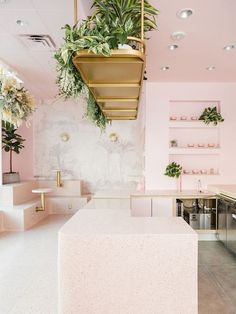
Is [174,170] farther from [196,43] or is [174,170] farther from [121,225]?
[121,225]

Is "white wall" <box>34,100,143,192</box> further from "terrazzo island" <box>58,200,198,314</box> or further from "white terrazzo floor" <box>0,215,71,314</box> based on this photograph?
"terrazzo island" <box>58,200,198,314</box>

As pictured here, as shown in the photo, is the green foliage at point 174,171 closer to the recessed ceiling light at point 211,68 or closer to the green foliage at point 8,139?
the recessed ceiling light at point 211,68

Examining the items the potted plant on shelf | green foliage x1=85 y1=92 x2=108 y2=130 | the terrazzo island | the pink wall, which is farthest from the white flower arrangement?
the terrazzo island

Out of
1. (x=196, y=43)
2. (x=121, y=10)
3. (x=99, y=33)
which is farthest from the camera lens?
(x=196, y=43)

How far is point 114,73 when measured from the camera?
178cm

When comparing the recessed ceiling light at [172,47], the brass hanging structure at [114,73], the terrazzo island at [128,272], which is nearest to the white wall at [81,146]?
Answer: the recessed ceiling light at [172,47]

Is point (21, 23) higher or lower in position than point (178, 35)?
higher

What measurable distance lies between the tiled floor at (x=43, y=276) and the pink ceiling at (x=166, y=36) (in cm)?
302

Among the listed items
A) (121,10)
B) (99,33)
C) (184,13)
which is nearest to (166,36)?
(184,13)

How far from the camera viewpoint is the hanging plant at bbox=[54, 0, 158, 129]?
148 centimetres

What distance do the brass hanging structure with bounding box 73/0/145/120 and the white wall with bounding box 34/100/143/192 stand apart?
3.77 m

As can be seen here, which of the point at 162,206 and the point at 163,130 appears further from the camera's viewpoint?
the point at 163,130

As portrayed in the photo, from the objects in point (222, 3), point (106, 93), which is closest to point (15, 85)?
point (106, 93)

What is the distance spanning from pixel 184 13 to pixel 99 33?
55.9 inches
